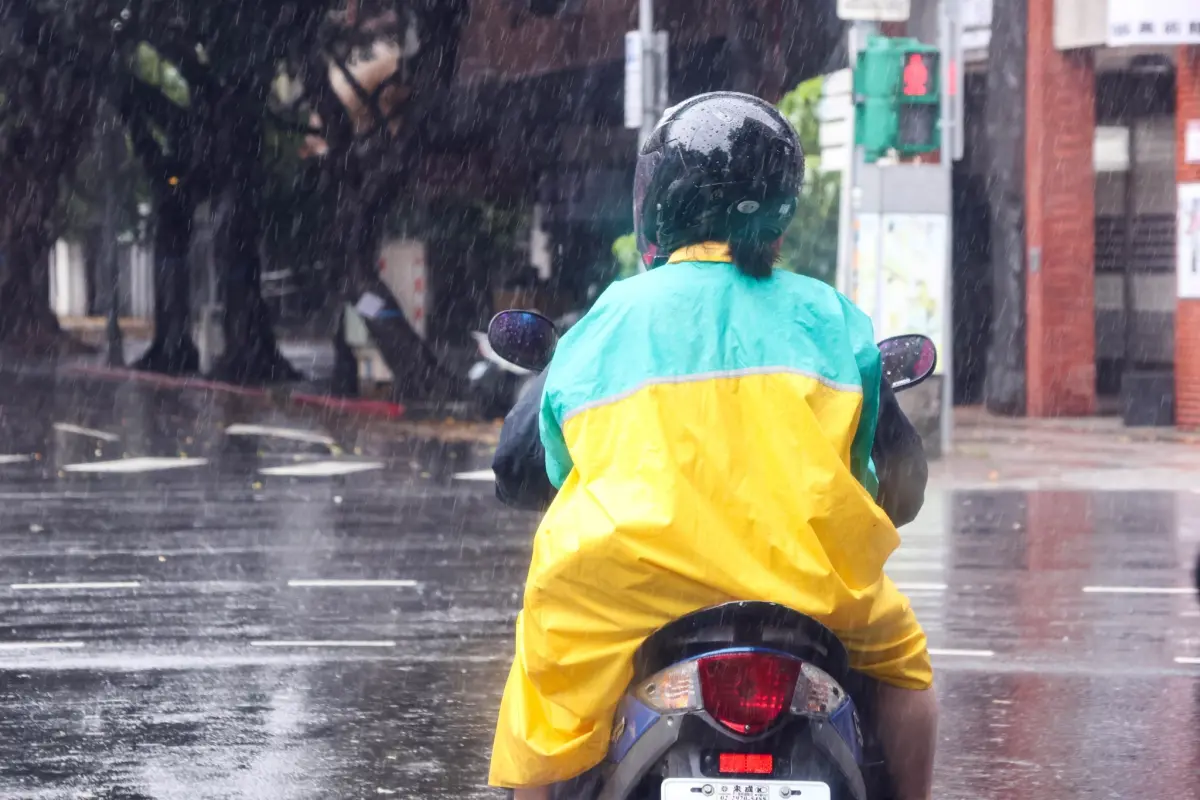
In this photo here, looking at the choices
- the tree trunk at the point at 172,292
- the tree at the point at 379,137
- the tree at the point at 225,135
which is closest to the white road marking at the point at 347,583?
the tree at the point at 379,137

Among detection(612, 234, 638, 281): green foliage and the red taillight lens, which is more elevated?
detection(612, 234, 638, 281): green foliage

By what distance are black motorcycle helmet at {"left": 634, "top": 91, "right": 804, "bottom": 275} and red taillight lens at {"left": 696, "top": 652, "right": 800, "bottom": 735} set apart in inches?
28.5

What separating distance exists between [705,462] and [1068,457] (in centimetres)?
1535

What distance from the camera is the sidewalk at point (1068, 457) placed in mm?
15984

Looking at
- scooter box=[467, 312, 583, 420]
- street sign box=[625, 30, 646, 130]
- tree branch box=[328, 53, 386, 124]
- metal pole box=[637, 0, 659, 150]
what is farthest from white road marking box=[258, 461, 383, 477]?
tree branch box=[328, 53, 386, 124]

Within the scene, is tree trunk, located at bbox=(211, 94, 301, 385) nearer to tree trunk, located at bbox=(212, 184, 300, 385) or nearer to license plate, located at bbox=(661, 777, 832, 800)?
tree trunk, located at bbox=(212, 184, 300, 385)

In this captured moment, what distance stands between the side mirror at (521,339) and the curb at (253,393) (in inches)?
778

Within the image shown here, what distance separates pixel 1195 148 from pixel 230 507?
10952mm

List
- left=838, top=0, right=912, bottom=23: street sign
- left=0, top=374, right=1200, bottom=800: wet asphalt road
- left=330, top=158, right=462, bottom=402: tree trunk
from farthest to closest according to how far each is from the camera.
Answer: left=330, top=158, right=462, bottom=402: tree trunk → left=838, top=0, right=912, bottom=23: street sign → left=0, top=374, right=1200, bottom=800: wet asphalt road

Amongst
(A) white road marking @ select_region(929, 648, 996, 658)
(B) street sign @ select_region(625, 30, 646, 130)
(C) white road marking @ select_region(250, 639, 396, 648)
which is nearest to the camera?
(A) white road marking @ select_region(929, 648, 996, 658)

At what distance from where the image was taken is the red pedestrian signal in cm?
1655

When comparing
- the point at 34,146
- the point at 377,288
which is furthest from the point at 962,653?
the point at 34,146

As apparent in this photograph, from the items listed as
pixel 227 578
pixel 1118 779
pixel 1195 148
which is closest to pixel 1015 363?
pixel 1195 148

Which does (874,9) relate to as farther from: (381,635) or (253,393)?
(253,393)
